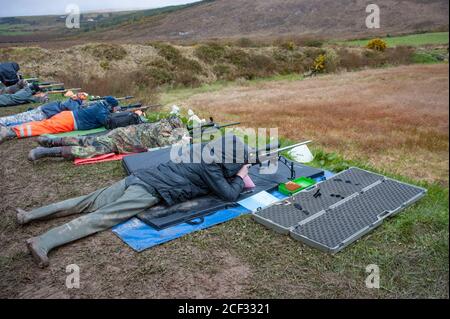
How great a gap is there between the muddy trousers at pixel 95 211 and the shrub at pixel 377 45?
52.5 ft

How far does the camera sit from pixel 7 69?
42.7 feet

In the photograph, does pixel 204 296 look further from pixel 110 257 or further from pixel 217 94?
pixel 217 94

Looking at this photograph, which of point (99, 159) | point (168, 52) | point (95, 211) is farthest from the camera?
point (168, 52)

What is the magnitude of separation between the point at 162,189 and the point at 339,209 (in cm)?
202

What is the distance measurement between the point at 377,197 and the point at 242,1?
51.9 ft

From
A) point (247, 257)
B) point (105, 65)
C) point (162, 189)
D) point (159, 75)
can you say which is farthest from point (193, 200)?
point (105, 65)

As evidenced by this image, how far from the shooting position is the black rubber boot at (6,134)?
25.6ft

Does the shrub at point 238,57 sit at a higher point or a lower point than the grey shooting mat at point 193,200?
higher

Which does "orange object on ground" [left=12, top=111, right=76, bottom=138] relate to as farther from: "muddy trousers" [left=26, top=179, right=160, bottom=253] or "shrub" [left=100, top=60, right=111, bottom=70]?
"shrub" [left=100, top=60, right=111, bottom=70]

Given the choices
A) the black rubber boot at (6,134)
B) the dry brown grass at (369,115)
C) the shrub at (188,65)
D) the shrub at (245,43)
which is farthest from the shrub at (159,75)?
the black rubber boot at (6,134)

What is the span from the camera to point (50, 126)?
8.22 meters

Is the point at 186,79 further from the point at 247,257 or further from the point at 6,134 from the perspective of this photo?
the point at 247,257

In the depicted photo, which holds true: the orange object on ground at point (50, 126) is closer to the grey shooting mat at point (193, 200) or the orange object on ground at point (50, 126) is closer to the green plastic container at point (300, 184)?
the grey shooting mat at point (193, 200)
